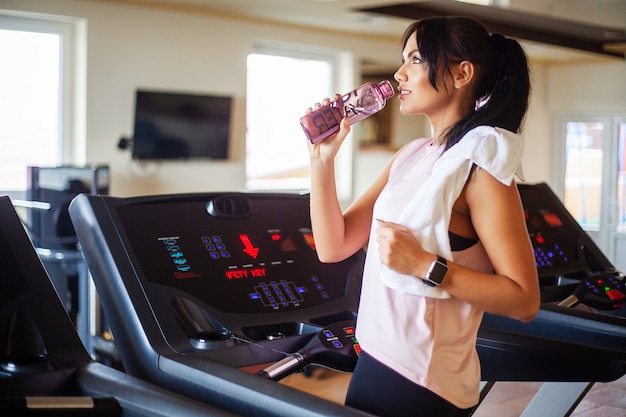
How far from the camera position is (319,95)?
7.61 m

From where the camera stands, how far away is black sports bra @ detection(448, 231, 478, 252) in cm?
117

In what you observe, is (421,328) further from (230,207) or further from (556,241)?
(556,241)

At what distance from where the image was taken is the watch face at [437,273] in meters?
1.10

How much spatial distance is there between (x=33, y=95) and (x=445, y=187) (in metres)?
5.16

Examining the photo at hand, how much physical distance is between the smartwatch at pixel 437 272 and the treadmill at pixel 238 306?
25 cm

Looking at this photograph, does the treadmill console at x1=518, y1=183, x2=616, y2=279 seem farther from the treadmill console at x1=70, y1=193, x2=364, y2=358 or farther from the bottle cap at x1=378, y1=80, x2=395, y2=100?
the bottle cap at x1=378, y1=80, x2=395, y2=100

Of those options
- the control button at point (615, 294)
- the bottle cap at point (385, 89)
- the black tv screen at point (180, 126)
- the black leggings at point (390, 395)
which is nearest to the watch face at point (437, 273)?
the black leggings at point (390, 395)

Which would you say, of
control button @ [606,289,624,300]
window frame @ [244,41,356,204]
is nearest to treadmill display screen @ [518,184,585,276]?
control button @ [606,289,624,300]

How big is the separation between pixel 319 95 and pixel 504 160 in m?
6.57

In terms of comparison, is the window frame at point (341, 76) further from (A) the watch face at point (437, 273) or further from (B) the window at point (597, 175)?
(A) the watch face at point (437, 273)

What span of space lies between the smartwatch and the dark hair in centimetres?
18

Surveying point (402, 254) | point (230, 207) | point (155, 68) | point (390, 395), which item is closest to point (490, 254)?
point (402, 254)

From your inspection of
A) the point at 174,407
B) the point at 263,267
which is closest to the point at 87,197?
the point at 263,267

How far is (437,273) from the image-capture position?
1104 mm
